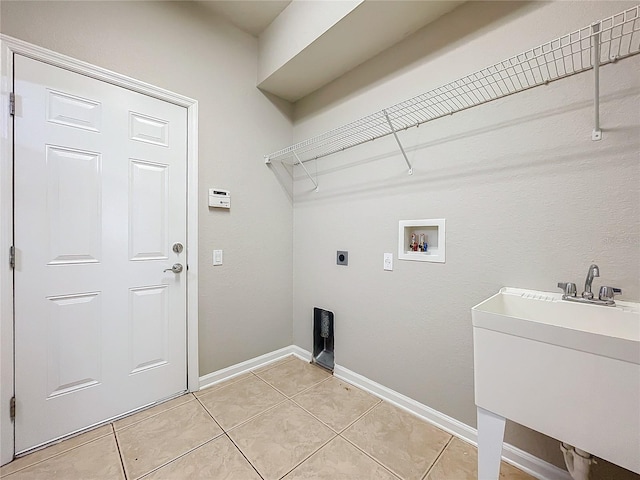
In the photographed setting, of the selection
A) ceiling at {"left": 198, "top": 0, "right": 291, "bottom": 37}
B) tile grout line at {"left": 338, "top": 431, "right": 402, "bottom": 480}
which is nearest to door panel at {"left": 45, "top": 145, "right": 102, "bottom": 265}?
ceiling at {"left": 198, "top": 0, "right": 291, "bottom": 37}

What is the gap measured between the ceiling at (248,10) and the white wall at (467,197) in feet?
2.14

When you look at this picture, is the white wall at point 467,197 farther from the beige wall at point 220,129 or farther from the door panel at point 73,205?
the door panel at point 73,205

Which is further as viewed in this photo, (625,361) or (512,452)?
(512,452)

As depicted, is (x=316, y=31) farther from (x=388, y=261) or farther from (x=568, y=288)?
(x=568, y=288)

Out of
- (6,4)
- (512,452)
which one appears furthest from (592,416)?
(6,4)

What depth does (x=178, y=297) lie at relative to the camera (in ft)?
6.07

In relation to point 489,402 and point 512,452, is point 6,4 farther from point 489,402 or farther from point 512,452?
point 512,452

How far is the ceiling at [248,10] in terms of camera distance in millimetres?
1873

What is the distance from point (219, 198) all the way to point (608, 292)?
7.26 feet

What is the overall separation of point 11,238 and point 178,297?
875mm

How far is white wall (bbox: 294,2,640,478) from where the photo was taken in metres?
1.10

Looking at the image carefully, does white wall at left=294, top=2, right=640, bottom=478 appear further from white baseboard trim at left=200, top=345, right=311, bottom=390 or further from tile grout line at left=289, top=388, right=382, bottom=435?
white baseboard trim at left=200, top=345, right=311, bottom=390

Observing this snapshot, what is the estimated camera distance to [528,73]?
1.26 metres

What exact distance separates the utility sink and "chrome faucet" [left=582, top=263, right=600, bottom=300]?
5 centimetres
